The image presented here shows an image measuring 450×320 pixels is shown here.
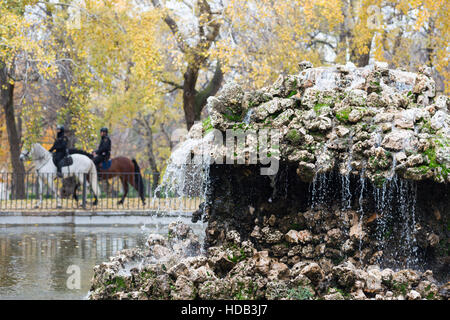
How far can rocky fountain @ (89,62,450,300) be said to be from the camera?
7.36 metres

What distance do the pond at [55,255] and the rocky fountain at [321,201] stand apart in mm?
885

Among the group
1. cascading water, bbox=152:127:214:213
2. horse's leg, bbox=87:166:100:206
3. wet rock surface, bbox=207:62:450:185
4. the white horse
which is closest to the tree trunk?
the white horse

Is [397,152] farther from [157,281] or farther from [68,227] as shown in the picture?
[68,227]

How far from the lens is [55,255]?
1152 centimetres

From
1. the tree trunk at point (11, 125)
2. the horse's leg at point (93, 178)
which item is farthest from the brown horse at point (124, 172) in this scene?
the tree trunk at point (11, 125)

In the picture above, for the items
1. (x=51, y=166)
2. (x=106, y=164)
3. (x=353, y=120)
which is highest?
(x=353, y=120)

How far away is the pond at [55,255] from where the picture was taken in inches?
325

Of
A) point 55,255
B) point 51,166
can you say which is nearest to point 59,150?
point 51,166

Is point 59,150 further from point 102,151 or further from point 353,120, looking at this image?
point 353,120

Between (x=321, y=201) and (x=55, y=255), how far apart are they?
220 inches

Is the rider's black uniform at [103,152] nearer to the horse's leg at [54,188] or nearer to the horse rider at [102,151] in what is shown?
the horse rider at [102,151]

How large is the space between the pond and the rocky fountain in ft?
2.90

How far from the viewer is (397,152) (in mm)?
7766
